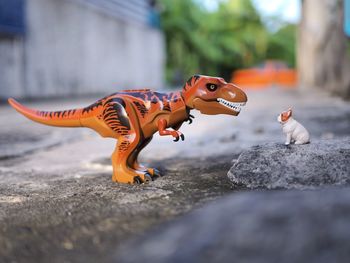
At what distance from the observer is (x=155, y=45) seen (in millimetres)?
15797

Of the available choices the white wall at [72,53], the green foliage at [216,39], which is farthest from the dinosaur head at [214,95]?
the green foliage at [216,39]

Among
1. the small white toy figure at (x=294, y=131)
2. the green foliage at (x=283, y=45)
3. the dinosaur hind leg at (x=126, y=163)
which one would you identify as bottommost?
the dinosaur hind leg at (x=126, y=163)

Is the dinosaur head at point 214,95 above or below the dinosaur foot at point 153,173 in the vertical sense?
above

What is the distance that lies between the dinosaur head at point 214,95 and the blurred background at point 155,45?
524cm

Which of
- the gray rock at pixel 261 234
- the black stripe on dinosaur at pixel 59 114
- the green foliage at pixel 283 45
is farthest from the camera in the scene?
the green foliage at pixel 283 45

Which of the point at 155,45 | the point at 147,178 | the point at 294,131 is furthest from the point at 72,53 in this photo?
the point at 294,131

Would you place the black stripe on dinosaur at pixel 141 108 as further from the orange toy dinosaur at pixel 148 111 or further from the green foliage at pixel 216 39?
the green foliage at pixel 216 39

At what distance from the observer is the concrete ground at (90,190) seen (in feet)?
4.70

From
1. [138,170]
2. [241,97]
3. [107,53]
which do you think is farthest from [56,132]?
[107,53]

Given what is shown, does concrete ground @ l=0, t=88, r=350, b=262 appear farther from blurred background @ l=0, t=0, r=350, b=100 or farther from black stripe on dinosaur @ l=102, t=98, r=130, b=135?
blurred background @ l=0, t=0, r=350, b=100

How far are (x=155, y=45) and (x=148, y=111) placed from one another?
45.5 ft

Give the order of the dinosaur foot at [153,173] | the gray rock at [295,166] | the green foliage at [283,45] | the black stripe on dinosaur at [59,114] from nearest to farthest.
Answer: the gray rock at [295,166], the dinosaur foot at [153,173], the black stripe on dinosaur at [59,114], the green foliage at [283,45]

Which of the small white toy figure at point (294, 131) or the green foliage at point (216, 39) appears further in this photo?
the green foliage at point (216, 39)

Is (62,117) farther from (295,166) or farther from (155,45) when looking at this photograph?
(155,45)
